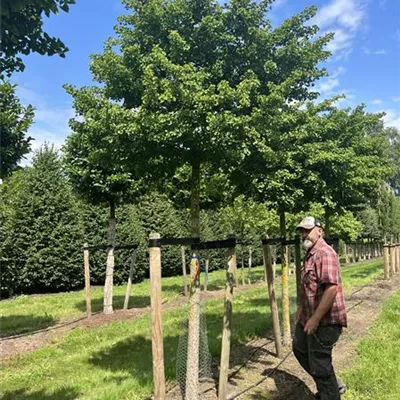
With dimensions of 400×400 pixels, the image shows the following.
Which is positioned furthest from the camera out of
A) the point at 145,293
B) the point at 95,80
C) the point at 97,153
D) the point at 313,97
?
the point at 145,293

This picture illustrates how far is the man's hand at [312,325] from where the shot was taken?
14.6 ft

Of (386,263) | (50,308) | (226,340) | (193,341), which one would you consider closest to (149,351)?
(193,341)

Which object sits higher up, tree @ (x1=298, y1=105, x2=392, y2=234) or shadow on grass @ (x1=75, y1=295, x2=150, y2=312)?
tree @ (x1=298, y1=105, x2=392, y2=234)

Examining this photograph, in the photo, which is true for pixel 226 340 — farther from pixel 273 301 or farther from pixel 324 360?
pixel 273 301

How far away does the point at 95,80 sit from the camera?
5.77 meters

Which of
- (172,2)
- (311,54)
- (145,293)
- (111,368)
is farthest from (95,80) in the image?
(145,293)

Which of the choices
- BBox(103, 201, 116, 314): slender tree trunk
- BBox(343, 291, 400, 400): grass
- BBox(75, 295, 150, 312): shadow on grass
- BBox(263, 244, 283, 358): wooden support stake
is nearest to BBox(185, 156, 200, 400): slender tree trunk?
BBox(263, 244, 283, 358): wooden support stake

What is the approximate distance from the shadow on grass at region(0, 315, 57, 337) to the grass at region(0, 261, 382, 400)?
151 centimetres

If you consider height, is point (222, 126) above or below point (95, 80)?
below

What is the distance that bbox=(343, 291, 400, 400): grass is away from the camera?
5.25 m

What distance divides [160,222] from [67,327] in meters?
13.7

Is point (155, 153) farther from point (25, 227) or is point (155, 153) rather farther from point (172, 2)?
point (25, 227)

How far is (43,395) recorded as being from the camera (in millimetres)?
5578

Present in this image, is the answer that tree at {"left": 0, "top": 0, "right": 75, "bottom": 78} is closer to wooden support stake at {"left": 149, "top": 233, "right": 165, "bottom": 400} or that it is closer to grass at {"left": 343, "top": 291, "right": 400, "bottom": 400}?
wooden support stake at {"left": 149, "top": 233, "right": 165, "bottom": 400}
